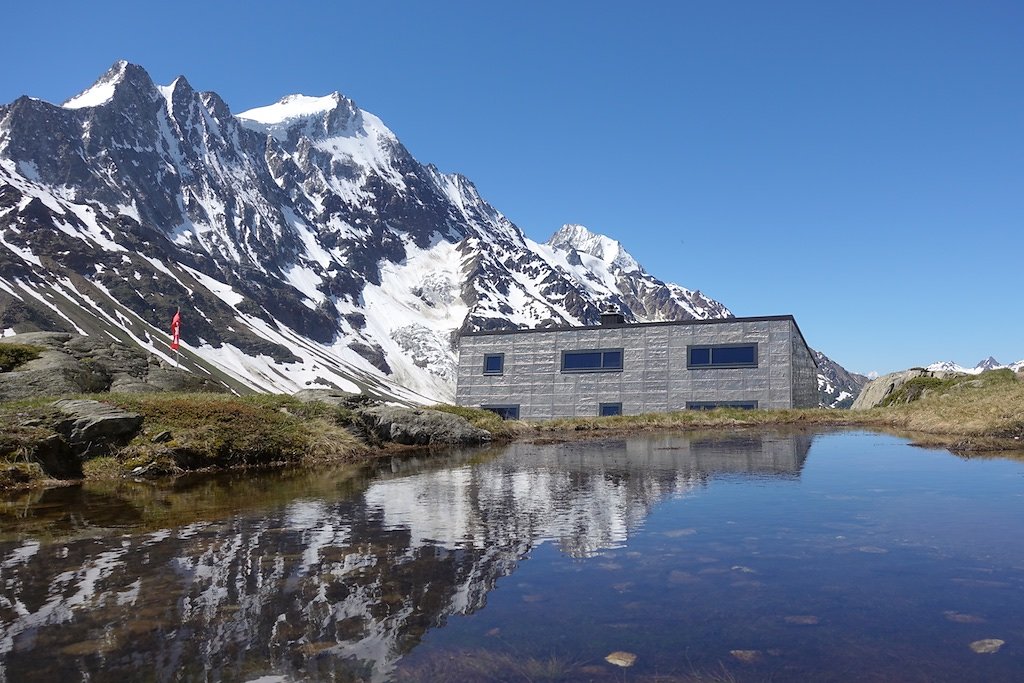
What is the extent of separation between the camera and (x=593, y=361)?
148 feet

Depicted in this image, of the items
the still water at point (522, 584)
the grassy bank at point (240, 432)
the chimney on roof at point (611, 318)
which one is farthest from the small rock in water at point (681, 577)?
the chimney on roof at point (611, 318)

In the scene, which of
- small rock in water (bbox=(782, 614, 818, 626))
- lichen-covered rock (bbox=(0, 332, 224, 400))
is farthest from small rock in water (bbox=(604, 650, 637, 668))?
lichen-covered rock (bbox=(0, 332, 224, 400))

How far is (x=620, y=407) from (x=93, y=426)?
110ft

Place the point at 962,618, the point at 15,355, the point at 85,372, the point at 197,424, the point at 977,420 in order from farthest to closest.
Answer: the point at 85,372
the point at 15,355
the point at 977,420
the point at 197,424
the point at 962,618

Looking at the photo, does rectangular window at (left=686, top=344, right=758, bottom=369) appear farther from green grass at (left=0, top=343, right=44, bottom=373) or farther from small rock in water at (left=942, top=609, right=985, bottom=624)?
small rock in water at (left=942, top=609, right=985, bottom=624)

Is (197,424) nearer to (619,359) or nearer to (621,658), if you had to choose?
(621,658)

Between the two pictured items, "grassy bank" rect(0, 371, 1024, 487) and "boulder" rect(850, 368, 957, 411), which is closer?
"grassy bank" rect(0, 371, 1024, 487)

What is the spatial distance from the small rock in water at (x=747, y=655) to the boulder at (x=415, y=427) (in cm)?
1839

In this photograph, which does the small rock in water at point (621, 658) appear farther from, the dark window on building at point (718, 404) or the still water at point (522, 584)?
the dark window on building at point (718, 404)

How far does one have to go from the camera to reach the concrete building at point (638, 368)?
40906 millimetres

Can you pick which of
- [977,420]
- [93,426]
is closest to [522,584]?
[93,426]

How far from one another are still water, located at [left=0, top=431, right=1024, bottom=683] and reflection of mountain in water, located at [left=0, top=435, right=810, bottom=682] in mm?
25

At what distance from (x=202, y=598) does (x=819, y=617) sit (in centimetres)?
470

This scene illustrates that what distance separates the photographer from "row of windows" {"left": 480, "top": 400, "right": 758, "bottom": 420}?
40.8m
